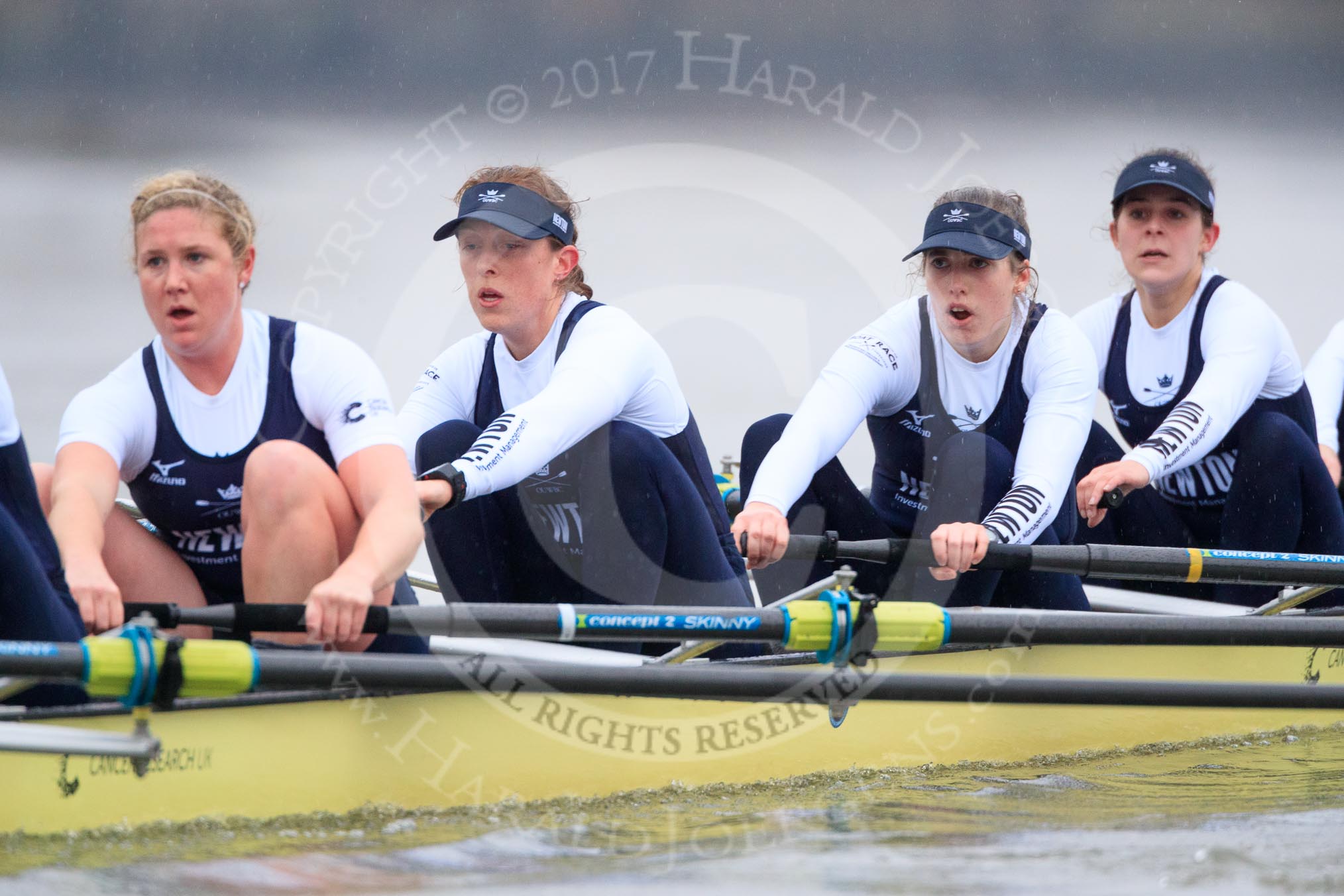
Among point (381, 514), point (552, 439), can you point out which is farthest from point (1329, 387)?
point (381, 514)

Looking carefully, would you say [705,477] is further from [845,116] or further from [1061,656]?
[845,116]

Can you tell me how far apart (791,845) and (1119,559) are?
999mm

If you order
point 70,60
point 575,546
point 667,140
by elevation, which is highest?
point 70,60

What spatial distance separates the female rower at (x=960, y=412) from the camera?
2830 mm

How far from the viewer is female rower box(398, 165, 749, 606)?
8.32 feet

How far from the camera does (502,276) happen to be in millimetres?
2645

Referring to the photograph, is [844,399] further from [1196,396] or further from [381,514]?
[381,514]

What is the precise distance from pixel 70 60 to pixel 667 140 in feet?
12.9

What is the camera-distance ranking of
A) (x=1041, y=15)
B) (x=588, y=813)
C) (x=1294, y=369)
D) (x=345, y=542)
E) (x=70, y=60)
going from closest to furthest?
1. (x=345, y=542)
2. (x=588, y=813)
3. (x=1294, y=369)
4. (x=70, y=60)
5. (x=1041, y=15)

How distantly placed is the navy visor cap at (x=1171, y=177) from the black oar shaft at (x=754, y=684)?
1524 mm

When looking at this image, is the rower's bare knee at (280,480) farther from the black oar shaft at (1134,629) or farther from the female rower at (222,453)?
the black oar shaft at (1134,629)

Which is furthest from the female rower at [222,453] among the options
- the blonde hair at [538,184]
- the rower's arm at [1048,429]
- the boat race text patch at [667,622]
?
the rower's arm at [1048,429]

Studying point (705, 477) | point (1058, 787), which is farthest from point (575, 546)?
point (1058, 787)

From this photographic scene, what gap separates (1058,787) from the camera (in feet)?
8.71
